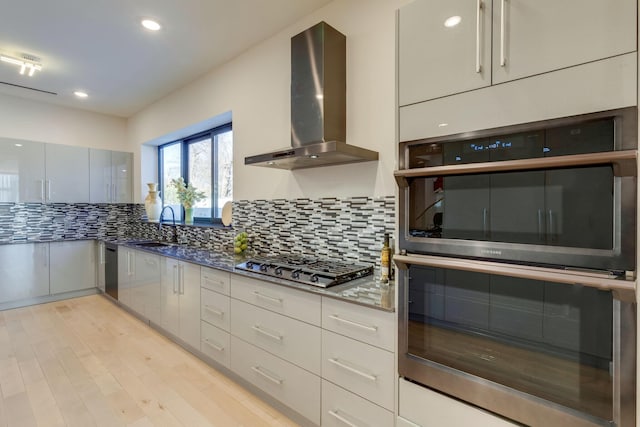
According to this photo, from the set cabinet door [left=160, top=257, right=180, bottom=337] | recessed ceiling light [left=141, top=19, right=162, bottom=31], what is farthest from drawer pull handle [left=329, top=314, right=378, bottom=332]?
recessed ceiling light [left=141, top=19, right=162, bottom=31]

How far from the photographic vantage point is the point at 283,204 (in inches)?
105

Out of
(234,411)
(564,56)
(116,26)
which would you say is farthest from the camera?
(116,26)

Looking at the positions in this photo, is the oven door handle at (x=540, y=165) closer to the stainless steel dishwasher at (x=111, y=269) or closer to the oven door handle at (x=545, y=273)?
the oven door handle at (x=545, y=273)

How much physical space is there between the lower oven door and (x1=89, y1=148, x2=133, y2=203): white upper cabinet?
4.89 metres

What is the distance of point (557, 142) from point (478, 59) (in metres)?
0.41

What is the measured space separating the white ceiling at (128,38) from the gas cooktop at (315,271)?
1.90m

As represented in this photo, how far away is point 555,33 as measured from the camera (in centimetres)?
99

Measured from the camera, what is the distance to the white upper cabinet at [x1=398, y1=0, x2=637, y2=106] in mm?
913

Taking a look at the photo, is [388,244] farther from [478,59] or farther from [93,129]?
[93,129]

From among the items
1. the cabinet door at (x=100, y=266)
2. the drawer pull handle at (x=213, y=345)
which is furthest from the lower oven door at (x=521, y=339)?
the cabinet door at (x=100, y=266)

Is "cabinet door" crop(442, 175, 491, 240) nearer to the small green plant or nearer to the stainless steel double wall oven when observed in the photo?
the stainless steel double wall oven

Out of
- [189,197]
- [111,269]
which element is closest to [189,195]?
[189,197]

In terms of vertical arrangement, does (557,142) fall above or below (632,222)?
above

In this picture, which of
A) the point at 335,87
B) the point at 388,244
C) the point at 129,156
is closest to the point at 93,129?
the point at 129,156
